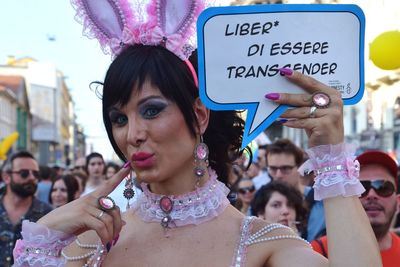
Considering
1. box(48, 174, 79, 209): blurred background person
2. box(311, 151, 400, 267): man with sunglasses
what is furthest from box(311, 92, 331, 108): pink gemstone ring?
box(48, 174, 79, 209): blurred background person

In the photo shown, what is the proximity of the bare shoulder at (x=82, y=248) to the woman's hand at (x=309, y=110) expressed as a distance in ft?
2.60

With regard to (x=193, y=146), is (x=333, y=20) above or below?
above

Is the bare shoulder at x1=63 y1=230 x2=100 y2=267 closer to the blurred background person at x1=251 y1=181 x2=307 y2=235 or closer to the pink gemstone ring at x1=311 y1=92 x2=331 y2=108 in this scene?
the pink gemstone ring at x1=311 y1=92 x2=331 y2=108

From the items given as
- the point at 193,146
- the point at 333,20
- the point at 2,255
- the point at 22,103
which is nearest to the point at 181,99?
the point at 193,146

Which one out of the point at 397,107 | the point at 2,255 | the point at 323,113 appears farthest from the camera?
the point at 397,107

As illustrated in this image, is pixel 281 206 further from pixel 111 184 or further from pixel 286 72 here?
pixel 286 72

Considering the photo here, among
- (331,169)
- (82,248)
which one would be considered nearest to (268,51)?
(331,169)

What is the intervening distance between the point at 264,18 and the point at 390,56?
6.63ft

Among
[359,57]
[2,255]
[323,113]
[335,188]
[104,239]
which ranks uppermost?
[359,57]

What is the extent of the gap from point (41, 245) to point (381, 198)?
1.88 metres

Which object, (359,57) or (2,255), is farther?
(2,255)

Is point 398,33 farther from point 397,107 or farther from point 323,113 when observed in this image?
point 397,107

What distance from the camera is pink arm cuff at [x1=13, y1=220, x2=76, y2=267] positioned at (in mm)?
2090

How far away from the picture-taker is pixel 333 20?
187 cm
